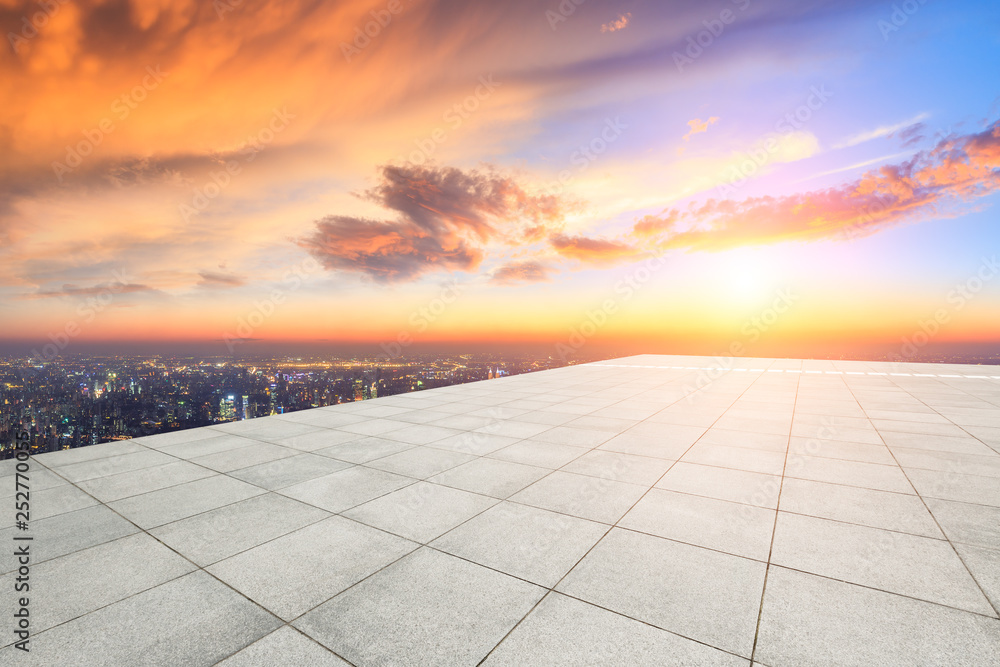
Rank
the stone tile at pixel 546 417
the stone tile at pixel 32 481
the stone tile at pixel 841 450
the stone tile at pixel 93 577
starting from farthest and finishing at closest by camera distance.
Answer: the stone tile at pixel 546 417 < the stone tile at pixel 841 450 < the stone tile at pixel 32 481 < the stone tile at pixel 93 577

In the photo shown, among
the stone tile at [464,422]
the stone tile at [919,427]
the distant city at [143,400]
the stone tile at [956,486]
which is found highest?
the stone tile at [919,427]

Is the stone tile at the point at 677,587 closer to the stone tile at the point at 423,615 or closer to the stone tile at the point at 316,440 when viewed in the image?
the stone tile at the point at 423,615

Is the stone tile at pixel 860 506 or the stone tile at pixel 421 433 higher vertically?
the stone tile at pixel 421 433

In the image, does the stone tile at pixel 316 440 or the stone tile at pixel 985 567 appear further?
the stone tile at pixel 316 440

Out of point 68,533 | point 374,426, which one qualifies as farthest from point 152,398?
point 68,533

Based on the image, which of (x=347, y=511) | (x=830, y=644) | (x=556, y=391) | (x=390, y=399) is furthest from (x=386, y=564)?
(x=556, y=391)

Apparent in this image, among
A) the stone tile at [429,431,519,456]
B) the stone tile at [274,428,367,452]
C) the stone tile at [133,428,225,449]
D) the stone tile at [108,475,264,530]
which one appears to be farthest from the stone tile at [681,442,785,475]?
the stone tile at [133,428,225,449]

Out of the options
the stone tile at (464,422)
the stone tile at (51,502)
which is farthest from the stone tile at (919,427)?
the stone tile at (51,502)
